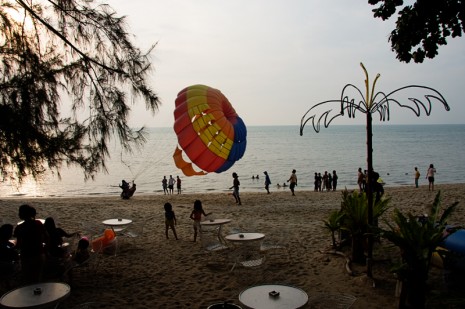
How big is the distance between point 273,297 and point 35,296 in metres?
3.01

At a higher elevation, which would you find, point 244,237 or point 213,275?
point 244,237

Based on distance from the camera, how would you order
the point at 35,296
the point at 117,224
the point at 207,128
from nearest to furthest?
the point at 35,296
the point at 117,224
the point at 207,128

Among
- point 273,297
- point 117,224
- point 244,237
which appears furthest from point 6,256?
point 273,297

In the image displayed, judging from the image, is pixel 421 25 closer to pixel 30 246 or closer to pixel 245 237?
pixel 245 237

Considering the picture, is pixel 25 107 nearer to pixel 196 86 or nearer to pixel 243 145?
pixel 196 86

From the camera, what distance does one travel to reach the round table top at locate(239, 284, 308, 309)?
4648 mm

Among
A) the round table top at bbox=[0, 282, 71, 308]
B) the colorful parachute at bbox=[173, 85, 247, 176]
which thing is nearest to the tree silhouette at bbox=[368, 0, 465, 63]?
the round table top at bbox=[0, 282, 71, 308]

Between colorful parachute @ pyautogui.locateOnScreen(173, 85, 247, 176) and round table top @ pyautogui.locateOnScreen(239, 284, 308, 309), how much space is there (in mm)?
9279

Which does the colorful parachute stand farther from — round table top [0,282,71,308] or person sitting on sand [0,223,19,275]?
round table top [0,282,71,308]

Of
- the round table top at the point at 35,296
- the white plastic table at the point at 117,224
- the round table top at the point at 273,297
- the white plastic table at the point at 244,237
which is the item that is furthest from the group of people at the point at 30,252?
the round table top at the point at 273,297

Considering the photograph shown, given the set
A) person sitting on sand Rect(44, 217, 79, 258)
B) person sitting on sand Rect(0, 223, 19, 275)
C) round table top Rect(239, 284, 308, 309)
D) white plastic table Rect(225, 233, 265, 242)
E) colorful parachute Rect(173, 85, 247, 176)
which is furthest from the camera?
colorful parachute Rect(173, 85, 247, 176)

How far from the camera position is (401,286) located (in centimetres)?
587

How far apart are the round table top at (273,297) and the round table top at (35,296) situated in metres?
2.31

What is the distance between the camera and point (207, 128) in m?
14.3
